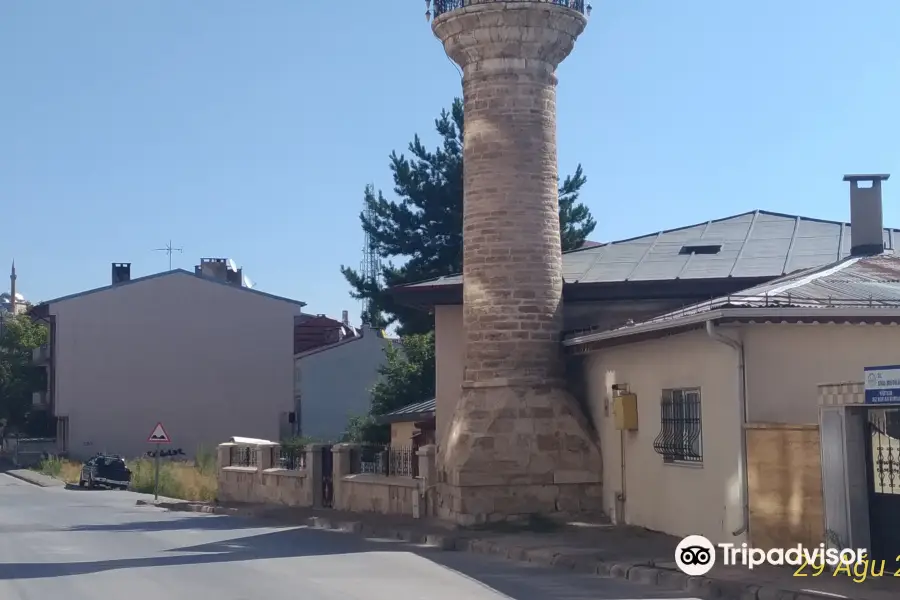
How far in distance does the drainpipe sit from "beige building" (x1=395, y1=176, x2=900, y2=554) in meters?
0.02

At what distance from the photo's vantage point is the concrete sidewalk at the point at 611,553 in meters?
10.7

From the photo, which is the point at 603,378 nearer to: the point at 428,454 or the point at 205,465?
the point at 428,454

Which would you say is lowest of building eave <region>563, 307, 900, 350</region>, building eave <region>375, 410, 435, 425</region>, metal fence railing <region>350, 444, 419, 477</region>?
metal fence railing <region>350, 444, 419, 477</region>

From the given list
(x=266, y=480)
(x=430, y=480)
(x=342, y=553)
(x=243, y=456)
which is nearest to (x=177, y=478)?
(x=243, y=456)

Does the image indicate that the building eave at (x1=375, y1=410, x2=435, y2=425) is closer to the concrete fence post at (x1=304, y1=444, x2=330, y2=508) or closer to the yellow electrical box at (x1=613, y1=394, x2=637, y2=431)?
the concrete fence post at (x1=304, y1=444, x2=330, y2=508)

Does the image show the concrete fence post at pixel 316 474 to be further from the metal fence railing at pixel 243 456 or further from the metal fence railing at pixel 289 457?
the metal fence railing at pixel 243 456

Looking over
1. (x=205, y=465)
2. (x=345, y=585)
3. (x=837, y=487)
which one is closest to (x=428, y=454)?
(x=345, y=585)

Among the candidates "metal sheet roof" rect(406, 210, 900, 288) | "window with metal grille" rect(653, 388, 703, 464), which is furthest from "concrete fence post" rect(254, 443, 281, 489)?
"window with metal grille" rect(653, 388, 703, 464)

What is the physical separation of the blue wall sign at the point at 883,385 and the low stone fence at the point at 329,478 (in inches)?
375

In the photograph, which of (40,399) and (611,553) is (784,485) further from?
(40,399)

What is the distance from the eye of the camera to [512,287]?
18.8 meters

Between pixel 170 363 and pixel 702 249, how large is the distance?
36.0m

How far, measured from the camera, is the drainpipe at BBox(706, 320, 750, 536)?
13.3 meters

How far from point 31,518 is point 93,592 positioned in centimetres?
1338
